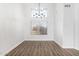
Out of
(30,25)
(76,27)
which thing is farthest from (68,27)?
(30,25)

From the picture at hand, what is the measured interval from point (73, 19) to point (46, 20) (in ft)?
12.1

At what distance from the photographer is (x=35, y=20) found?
8.90 m

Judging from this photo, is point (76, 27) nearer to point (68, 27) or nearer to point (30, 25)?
point (68, 27)

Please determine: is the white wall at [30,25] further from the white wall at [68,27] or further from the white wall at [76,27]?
the white wall at [76,27]

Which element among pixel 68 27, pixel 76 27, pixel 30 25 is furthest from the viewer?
pixel 30 25

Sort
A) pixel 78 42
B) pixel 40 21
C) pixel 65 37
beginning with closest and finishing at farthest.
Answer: pixel 78 42, pixel 65 37, pixel 40 21

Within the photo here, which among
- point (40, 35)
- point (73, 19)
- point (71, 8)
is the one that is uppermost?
point (71, 8)

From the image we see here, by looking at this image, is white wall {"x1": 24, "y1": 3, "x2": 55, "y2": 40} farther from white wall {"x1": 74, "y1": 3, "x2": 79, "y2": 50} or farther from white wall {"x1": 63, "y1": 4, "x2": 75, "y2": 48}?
white wall {"x1": 74, "y1": 3, "x2": 79, "y2": 50}

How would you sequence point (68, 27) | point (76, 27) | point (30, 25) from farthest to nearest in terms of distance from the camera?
point (30, 25), point (68, 27), point (76, 27)

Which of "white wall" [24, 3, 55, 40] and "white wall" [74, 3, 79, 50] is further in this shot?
"white wall" [24, 3, 55, 40]

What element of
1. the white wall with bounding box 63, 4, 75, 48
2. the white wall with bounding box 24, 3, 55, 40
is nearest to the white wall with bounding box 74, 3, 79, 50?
the white wall with bounding box 63, 4, 75, 48

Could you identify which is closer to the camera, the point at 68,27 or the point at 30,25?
the point at 68,27

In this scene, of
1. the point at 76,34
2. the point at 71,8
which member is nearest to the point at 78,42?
the point at 76,34

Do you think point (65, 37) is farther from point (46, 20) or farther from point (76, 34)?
point (46, 20)
